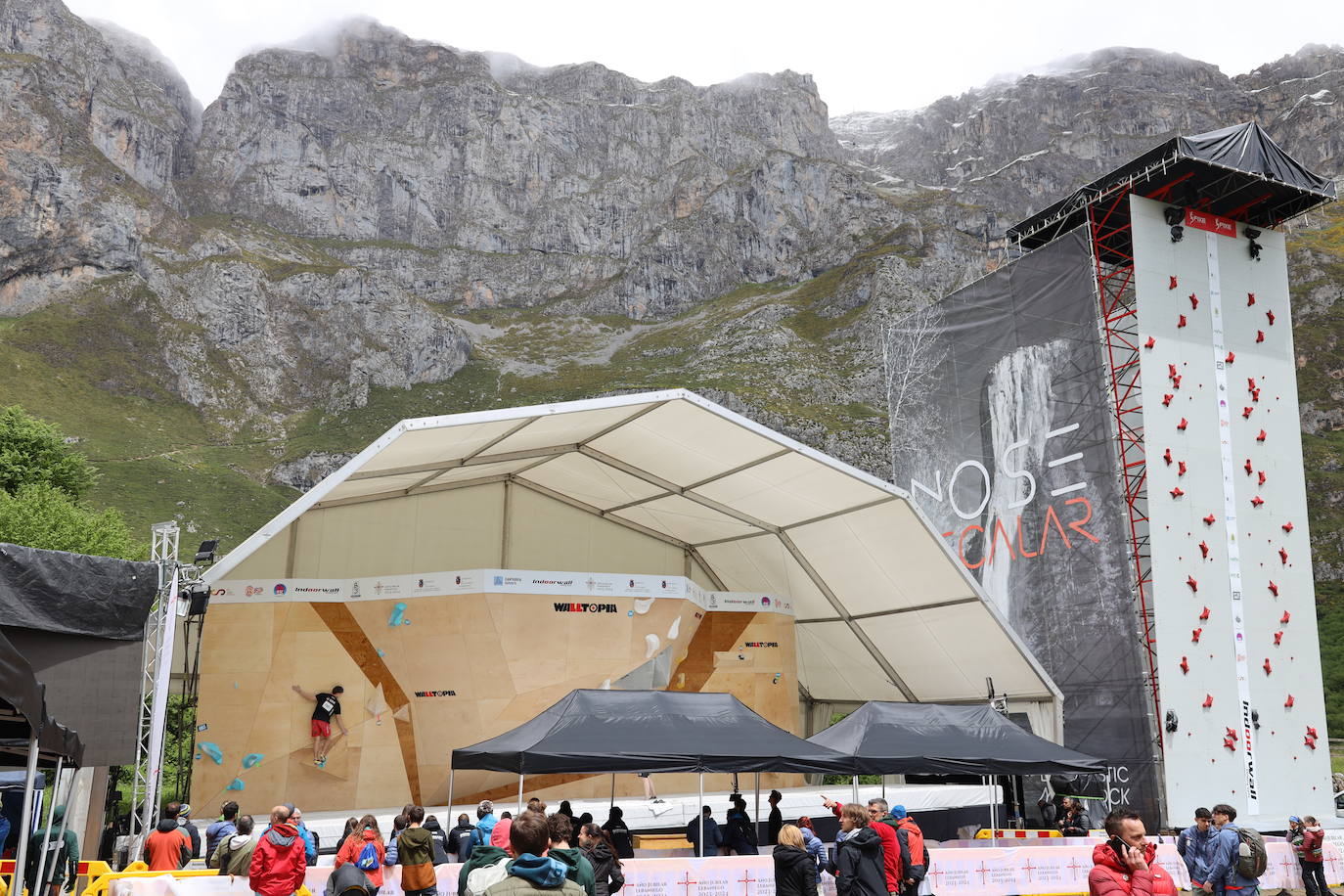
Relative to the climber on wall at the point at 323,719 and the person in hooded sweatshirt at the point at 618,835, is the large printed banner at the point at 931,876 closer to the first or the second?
the person in hooded sweatshirt at the point at 618,835

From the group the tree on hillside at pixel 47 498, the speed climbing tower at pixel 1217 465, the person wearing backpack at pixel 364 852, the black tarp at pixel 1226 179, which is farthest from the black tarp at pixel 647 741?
the tree on hillside at pixel 47 498

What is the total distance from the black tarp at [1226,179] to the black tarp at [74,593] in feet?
74.1

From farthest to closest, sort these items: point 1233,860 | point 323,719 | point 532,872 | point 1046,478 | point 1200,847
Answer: point 1046,478, point 323,719, point 1200,847, point 1233,860, point 532,872

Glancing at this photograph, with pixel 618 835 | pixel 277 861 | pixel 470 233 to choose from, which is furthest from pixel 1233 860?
pixel 470 233

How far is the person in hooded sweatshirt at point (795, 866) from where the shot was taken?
7.54 meters

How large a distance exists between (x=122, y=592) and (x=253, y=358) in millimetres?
114430

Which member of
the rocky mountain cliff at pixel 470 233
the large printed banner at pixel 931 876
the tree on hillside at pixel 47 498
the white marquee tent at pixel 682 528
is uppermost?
the rocky mountain cliff at pixel 470 233

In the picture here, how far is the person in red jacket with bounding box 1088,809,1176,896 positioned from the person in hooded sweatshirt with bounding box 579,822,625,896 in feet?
14.0

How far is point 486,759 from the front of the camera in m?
12.1

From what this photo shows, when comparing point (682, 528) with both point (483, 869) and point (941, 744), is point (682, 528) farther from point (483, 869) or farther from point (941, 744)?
point (483, 869)

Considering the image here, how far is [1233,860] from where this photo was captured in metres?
9.09

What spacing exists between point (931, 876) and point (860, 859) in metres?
4.36

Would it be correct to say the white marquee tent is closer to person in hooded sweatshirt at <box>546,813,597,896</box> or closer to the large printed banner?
the large printed banner

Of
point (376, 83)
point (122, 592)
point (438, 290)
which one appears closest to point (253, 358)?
point (438, 290)
